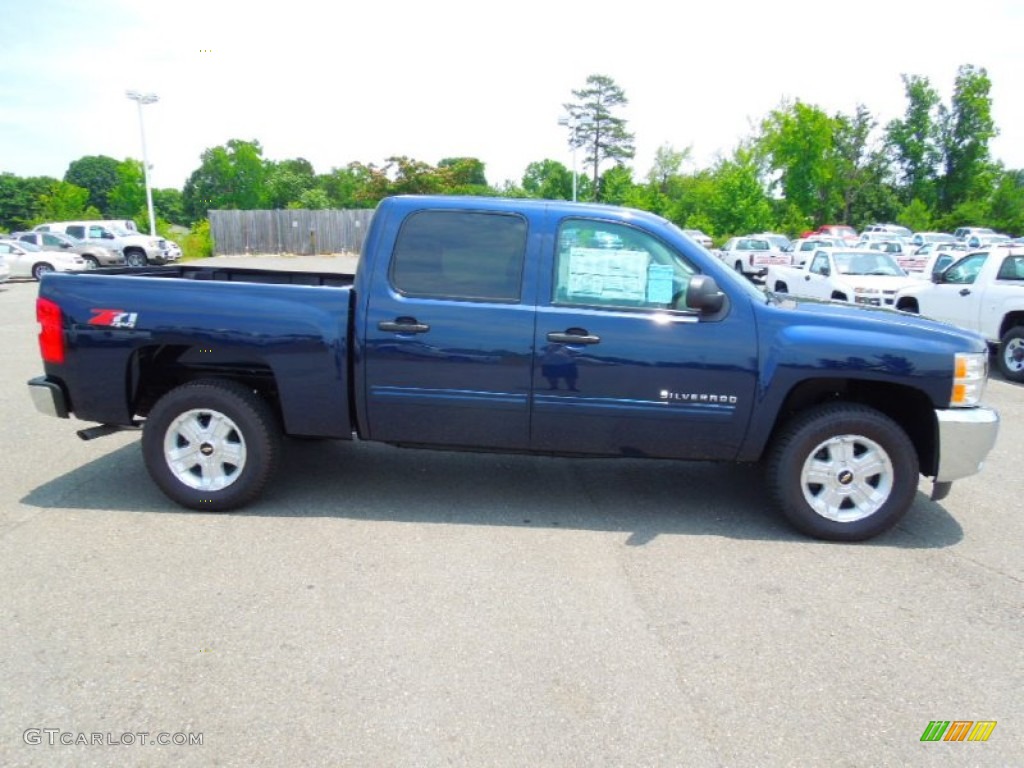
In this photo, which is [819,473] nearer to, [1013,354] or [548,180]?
[1013,354]

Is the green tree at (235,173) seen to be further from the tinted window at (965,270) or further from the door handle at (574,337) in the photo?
the door handle at (574,337)

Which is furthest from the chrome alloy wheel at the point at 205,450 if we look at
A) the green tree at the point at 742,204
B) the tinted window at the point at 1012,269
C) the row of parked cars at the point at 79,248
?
the green tree at the point at 742,204

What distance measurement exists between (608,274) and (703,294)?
592mm

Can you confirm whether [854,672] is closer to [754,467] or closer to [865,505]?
[865,505]

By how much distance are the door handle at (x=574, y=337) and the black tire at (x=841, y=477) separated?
1.30 meters

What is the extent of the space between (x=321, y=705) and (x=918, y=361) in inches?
142

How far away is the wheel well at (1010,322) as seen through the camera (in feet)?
31.9

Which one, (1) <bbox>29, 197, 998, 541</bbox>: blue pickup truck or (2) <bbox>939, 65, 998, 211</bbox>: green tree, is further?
(2) <bbox>939, 65, 998, 211</bbox>: green tree

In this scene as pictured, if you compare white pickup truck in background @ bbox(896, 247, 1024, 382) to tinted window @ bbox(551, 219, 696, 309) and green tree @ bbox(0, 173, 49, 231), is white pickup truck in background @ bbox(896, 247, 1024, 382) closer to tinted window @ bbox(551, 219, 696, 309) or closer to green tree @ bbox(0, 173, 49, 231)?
tinted window @ bbox(551, 219, 696, 309)

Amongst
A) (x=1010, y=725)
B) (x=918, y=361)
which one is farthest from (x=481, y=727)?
(x=918, y=361)

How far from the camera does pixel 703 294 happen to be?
13.2ft

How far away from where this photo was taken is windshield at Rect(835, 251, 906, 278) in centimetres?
1307

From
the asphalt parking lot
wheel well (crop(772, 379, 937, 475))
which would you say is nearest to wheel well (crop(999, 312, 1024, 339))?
the asphalt parking lot

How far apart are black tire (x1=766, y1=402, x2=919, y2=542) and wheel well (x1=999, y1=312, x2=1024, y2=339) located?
23.5 ft
